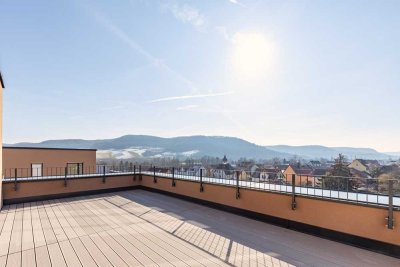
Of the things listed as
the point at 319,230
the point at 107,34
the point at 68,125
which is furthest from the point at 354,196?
the point at 68,125

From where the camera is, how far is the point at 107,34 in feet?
28.2

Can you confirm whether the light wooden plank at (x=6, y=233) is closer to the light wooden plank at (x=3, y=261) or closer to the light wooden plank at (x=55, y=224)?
the light wooden plank at (x=3, y=261)

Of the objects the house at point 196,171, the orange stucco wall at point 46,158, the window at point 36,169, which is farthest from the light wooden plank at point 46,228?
the window at point 36,169

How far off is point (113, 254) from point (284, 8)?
7164 millimetres

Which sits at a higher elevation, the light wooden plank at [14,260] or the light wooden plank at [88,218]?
the light wooden plank at [14,260]

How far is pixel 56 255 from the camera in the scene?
2.70 m

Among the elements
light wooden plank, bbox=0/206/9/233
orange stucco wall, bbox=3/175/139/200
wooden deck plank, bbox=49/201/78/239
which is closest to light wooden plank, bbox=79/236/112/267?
wooden deck plank, bbox=49/201/78/239

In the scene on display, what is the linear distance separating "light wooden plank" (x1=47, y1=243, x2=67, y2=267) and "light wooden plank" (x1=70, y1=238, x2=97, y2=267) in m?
0.17

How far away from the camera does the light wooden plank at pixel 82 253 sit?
8.27 feet

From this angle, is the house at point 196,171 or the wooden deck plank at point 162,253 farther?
the house at point 196,171

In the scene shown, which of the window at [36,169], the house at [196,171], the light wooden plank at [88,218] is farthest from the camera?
the window at [36,169]

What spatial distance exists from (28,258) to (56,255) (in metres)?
0.29

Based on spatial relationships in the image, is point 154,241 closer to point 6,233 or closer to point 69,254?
point 69,254

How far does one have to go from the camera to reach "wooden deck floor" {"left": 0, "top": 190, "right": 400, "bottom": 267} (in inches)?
104
